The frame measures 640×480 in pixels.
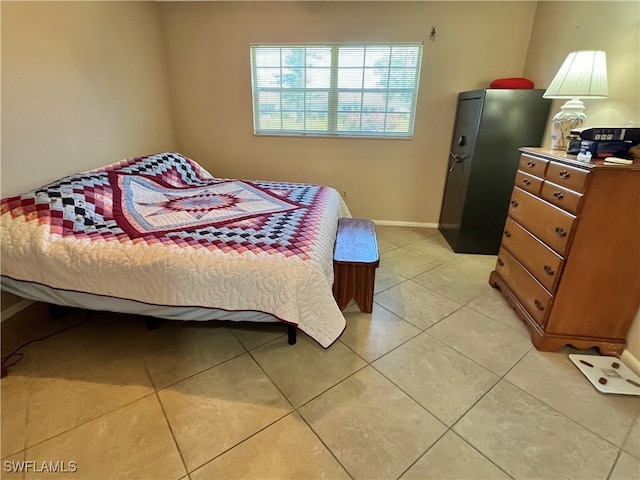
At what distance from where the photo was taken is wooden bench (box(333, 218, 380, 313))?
78.0 inches

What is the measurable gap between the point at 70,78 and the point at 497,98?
3.24m

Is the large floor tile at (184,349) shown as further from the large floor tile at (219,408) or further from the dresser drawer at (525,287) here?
the dresser drawer at (525,287)

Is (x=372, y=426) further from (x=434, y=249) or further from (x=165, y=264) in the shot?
(x=434, y=249)

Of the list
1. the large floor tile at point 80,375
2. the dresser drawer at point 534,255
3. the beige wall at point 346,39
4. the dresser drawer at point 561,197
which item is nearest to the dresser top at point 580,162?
the dresser drawer at point 561,197

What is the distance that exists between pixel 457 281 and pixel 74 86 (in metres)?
3.20

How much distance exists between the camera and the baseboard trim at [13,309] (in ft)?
6.44

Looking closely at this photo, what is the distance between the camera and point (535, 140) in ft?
9.00

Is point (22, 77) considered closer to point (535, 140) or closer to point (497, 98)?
point (497, 98)

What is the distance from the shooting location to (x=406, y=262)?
2.88 m

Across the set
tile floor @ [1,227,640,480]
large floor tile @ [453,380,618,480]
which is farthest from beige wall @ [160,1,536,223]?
large floor tile @ [453,380,618,480]

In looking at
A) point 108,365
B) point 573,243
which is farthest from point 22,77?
point 573,243

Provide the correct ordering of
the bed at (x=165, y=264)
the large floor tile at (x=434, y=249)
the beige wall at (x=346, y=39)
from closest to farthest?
the bed at (x=165, y=264) < the large floor tile at (x=434, y=249) < the beige wall at (x=346, y=39)

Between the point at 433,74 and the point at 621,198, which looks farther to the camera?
the point at 433,74

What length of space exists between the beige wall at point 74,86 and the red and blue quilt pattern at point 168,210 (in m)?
0.32
